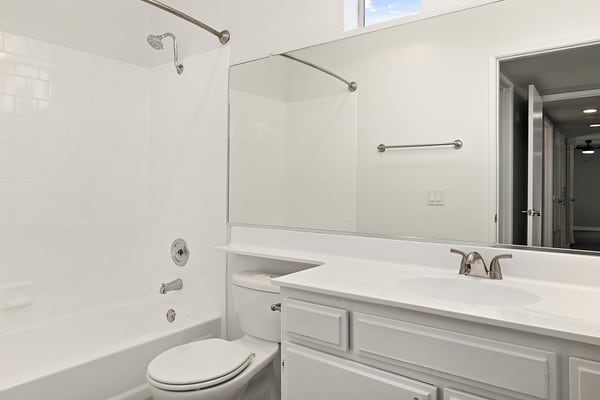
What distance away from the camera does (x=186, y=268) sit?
8.32 ft

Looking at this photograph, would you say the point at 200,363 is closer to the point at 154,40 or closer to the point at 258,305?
the point at 258,305

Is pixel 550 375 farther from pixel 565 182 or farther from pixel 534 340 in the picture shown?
pixel 565 182

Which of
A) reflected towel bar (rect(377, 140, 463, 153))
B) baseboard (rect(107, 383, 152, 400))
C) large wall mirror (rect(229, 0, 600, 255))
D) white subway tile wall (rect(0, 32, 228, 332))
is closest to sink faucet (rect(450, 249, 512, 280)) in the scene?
large wall mirror (rect(229, 0, 600, 255))

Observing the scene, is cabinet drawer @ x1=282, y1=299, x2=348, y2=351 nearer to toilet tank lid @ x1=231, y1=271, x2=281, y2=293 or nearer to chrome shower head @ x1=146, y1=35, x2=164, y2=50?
toilet tank lid @ x1=231, y1=271, x2=281, y2=293

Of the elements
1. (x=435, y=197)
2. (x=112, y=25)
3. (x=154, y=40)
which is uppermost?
(x=112, y=25)

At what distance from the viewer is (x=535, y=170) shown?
4.83ft

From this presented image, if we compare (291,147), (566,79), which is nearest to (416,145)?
(566,79)

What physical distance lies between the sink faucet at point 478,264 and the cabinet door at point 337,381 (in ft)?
1.64

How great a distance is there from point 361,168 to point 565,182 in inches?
31.6

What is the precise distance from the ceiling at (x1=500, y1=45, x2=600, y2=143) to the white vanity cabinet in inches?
33.4

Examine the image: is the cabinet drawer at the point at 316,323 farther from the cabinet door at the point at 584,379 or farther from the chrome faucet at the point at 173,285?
the chrome faucet at the point at 173,285

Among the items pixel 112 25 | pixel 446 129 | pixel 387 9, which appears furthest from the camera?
pixel 112 25

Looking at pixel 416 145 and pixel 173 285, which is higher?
pixel 416 145

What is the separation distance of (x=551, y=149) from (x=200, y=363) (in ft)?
5.25
